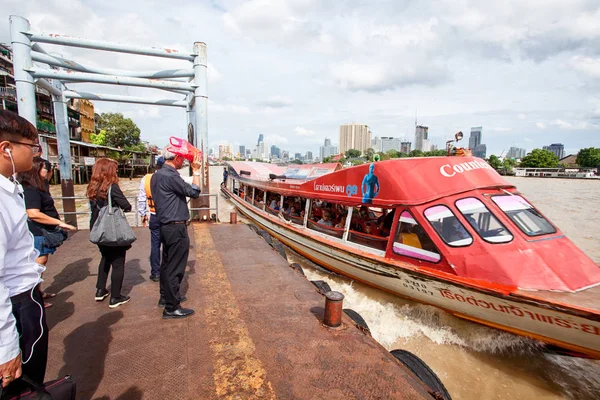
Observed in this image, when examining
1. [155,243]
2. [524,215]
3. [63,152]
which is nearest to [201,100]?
[63,152]

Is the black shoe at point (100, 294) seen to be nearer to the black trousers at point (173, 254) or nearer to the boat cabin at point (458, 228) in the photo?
the black trousers at point (173, 254)

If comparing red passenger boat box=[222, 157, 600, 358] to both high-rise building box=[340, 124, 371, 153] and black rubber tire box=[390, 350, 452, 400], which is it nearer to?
black rubber tire box=[390, 350, 452, 400]

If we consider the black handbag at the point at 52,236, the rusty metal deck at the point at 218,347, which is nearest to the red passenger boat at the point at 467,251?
the rusty metal deck at the point at 218,347

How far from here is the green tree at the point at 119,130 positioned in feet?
140

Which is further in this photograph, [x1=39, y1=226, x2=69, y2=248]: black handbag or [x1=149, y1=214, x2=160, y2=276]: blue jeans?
[x1=149, y1=214, x2=160, y2=276]: blue jeans

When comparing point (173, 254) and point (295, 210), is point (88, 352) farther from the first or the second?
point (295, 210)

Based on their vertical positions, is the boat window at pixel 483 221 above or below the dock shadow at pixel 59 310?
above

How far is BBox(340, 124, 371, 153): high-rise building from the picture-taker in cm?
15250

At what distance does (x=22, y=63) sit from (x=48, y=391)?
9.02m

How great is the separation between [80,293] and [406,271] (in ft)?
16.5

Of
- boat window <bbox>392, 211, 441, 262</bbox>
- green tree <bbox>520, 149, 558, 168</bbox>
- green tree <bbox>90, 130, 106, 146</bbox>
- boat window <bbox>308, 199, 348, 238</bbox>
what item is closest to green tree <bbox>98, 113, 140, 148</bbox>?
green tree <bbox>90, 130, 106, 146</bbox>

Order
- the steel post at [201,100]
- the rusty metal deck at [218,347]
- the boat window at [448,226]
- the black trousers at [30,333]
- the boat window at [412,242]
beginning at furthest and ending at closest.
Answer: the steel post at [201,100] < the boat window at [412,242] < the boat window at [448,226] < the rusty metal deck at [218,347] < the black trousers at [30,333]

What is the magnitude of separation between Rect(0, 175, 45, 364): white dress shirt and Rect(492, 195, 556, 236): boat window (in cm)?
586

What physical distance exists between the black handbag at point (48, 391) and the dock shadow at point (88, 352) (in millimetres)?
1166
